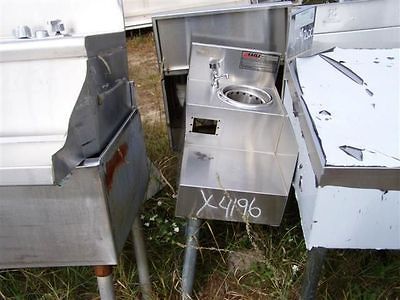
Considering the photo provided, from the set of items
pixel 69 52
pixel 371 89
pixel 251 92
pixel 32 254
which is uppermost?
pixel 69 52

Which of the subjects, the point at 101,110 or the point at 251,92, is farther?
the point at 251,92

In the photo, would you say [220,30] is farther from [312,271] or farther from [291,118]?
[312,271]

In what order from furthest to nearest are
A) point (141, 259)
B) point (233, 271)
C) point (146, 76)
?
point (146, 76) → point (233, 271) → point (141, 259)

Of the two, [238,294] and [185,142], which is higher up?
[185,142]

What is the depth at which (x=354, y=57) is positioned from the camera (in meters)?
1.44

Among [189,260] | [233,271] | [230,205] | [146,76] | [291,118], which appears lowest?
[233,271]

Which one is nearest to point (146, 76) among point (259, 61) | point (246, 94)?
point (259, 61)

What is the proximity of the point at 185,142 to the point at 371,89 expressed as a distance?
2.13ft

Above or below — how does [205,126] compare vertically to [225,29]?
below

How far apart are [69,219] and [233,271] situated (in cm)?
83

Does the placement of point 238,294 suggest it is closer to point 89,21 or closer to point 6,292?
point 6,292

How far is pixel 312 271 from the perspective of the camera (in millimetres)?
1169

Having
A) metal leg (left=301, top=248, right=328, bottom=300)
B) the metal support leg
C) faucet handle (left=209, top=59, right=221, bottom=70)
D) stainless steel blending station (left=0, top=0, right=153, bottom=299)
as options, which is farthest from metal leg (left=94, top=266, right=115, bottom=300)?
faucet handle (left=209, top=59, right=221, bottom=70)

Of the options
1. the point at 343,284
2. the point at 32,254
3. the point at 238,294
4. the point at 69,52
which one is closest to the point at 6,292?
the point at 32,254
